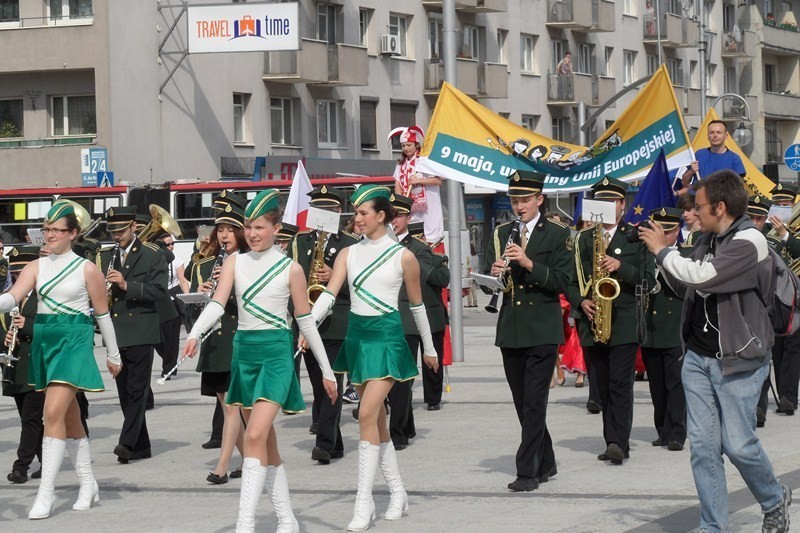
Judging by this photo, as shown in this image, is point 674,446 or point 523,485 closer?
point 523,485

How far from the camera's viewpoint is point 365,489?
8.70 m

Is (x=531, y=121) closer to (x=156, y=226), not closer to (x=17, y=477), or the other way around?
(x=156, y=226)

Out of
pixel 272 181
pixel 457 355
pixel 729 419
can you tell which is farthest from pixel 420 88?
pixel 729 419

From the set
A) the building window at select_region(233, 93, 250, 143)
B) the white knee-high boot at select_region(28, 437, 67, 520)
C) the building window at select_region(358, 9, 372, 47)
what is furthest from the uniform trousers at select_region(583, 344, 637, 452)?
the building window at select_region(358, 9, 372, 47)

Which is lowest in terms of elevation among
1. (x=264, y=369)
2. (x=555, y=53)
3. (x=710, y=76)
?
(x=264, y=369)

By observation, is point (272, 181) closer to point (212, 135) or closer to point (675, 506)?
point (212, 135)

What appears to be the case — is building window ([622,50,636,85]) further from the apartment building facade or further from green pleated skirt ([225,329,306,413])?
green pleated skirt ([225,329,306,413])

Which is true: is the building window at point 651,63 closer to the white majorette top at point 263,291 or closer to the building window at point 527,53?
the building window at point 527,53

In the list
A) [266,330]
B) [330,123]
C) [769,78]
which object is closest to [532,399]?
[266,330]

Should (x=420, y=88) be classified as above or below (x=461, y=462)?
above

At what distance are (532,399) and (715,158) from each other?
6.81 meters

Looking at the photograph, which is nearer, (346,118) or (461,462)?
(461,462)

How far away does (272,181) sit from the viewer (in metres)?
36.9

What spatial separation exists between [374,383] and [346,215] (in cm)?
2683
